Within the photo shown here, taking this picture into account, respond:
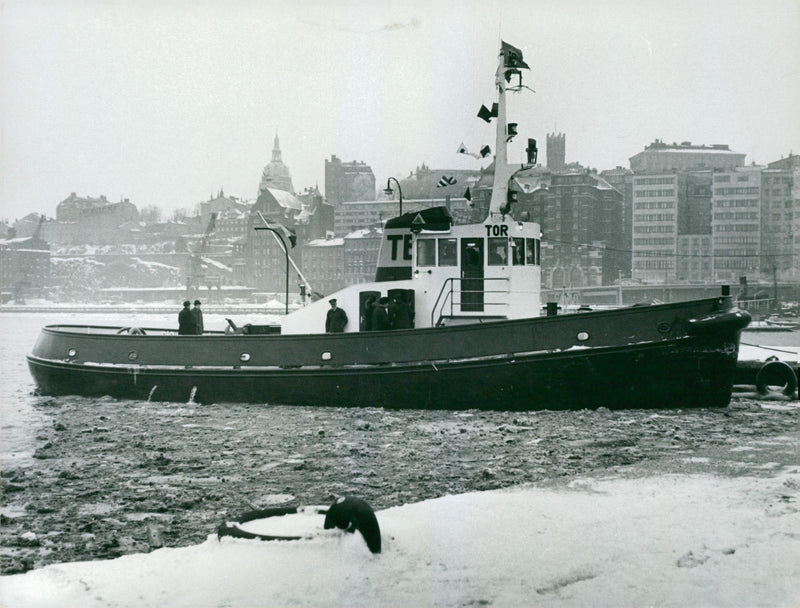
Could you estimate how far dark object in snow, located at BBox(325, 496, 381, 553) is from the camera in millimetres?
4789

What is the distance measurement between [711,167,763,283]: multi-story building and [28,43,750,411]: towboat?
75.4 metres

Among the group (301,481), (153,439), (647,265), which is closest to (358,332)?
(153,439)

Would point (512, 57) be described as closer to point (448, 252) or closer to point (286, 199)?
point (448, 252)

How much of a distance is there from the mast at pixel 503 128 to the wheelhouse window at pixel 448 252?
2.37ft

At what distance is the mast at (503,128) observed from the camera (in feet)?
39.3

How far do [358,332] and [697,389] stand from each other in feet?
16.2

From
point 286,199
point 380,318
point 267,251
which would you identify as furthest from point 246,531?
point 267,251

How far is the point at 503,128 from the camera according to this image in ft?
40.4

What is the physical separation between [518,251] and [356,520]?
7923 mm

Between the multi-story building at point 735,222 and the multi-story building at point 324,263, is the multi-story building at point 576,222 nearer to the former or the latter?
the multi-story building at point 735,222

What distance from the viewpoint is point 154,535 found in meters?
5.82

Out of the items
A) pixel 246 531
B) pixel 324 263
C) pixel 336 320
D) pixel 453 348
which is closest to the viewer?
pixel 246 531

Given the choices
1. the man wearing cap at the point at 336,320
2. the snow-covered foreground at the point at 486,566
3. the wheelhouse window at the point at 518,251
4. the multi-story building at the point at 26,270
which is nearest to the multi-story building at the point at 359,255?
the multi-story building at the point at 26,270

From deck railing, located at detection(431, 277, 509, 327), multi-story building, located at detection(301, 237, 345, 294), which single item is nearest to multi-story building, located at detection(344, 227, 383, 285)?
multi-story building, located at detection(301, 237, 345, 294)
